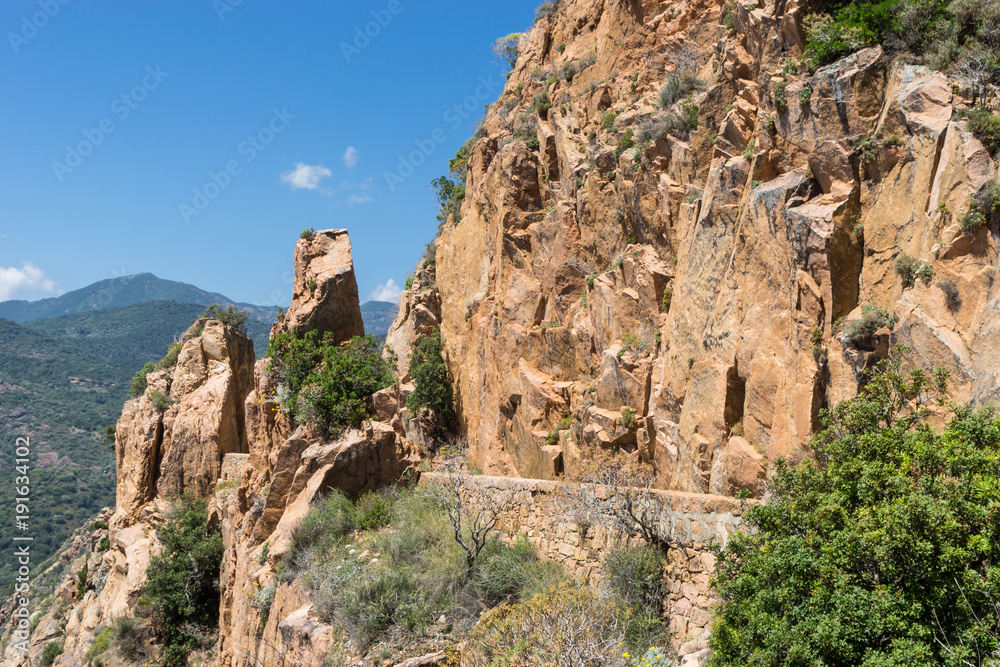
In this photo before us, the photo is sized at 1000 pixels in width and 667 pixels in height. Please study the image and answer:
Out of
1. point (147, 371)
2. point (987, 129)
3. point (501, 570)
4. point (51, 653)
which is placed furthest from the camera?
point (147, 371)

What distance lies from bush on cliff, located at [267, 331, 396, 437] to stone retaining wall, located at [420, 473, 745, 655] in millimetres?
6217

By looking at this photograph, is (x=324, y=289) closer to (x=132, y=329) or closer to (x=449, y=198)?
(x=449, y=198)

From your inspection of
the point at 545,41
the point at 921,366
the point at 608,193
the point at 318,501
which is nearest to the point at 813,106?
the point at 921,366

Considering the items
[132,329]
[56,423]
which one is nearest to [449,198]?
[56,423]

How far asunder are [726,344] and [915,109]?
5.54 m

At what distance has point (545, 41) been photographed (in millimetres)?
27844

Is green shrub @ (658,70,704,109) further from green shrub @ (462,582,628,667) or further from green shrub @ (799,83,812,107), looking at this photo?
green shrub @ (462,582,628,667)

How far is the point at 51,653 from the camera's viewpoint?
28.1m

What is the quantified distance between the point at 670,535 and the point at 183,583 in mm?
21090

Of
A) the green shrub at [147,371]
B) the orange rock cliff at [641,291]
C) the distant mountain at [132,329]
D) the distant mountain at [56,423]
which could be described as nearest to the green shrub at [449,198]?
the orange rock cliff at [641,291]

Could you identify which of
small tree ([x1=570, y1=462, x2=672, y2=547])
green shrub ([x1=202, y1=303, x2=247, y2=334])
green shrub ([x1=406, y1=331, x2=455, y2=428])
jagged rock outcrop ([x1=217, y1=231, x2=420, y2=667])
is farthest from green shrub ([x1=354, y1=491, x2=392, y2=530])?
green shrub ([x1=202, y1=303, x2=247, y2=334])

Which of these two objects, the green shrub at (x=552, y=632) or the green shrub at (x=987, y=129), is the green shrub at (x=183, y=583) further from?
the green shrub at (x=987, y=129)

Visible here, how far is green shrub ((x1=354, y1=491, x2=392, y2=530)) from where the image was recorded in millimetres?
15291

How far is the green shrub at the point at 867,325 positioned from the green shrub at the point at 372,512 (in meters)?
11.3
